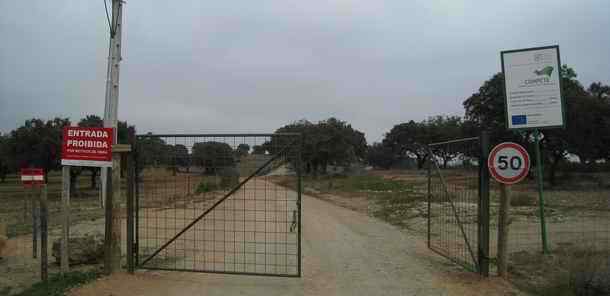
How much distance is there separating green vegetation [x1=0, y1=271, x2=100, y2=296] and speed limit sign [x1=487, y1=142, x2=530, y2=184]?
6.56m

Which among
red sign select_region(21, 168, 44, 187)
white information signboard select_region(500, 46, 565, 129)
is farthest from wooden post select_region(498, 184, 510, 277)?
red sign select_region(21, 168, 44, 187)

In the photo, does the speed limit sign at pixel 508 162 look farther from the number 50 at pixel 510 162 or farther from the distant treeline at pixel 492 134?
the distant treeline at pixel 492 134

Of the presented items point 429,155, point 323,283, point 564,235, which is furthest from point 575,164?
point 323,283

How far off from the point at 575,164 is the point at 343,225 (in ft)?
121

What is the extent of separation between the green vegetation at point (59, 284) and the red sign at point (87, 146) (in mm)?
1756

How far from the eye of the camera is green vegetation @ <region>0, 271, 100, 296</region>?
6406 mm

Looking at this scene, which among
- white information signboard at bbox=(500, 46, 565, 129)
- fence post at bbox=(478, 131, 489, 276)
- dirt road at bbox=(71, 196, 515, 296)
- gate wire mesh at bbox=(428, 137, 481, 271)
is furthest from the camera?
white information signboard at bbox=(500, 46, 565, 129)

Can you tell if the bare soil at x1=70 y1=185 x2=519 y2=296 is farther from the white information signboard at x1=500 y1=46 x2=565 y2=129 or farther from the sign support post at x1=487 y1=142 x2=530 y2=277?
the white information signboard at x1=500 y1=46 x2=565 y2=129

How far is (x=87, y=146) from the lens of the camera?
7.20m

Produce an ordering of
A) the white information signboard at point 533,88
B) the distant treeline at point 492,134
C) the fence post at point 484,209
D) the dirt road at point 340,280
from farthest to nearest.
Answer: the distant treeline at point 492,134 → the white information signboard at point 533,88 → the fence post at point 484,209 → the dirt road at point 340,280

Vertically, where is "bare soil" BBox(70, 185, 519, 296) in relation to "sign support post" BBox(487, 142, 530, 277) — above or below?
below

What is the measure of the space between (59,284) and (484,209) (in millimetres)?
6662

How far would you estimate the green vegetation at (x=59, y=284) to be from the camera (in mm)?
6406

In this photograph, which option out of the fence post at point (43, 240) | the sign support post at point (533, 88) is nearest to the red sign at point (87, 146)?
the fence post at point (43, 240)
